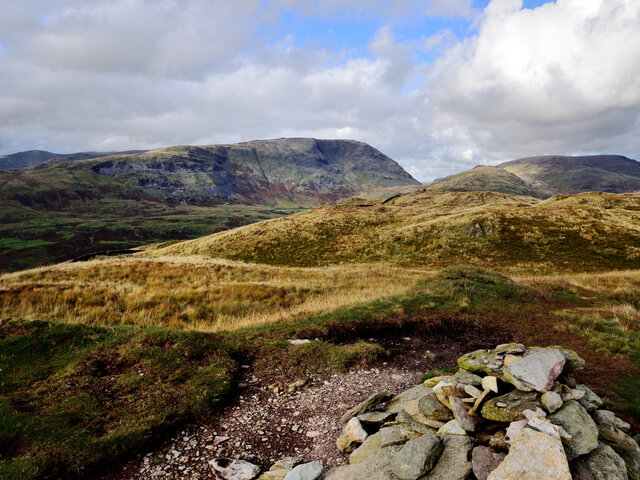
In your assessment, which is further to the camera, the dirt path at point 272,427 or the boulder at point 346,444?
the boulder at point 346,444

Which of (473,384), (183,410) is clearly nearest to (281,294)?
(183,410)

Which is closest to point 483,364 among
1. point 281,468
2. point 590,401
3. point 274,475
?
point 590,401

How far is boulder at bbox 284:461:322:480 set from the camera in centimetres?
570

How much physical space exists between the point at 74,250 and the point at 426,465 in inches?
8221

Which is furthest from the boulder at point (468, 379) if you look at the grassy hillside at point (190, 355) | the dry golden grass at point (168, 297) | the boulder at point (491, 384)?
the dry golden grass at point (168, 297)

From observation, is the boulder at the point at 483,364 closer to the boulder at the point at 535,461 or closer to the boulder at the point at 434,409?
the boulder at the point at 434,409

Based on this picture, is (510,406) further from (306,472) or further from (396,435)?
(306,472)

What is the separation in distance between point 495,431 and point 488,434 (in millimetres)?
204

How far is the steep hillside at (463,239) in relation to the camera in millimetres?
42188

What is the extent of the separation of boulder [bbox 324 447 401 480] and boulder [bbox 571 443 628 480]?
117 inches

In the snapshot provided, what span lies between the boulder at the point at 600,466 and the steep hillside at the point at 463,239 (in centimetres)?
3966

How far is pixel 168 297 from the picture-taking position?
60.2 ft

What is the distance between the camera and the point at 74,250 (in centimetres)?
16138

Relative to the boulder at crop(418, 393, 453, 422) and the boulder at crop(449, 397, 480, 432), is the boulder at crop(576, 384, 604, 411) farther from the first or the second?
the boulder at crop(418, 393, 453, 422)
